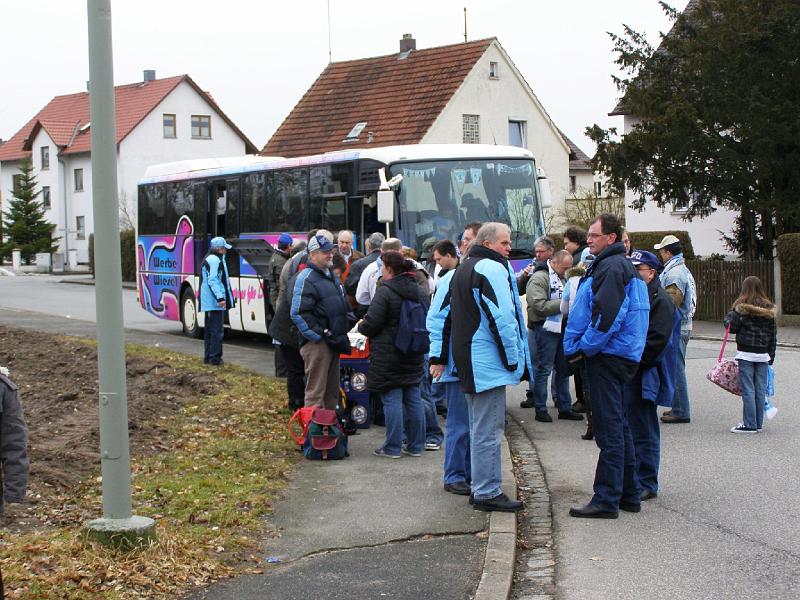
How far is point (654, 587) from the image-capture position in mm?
6266

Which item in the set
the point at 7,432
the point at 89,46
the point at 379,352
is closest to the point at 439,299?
the point at 379,352

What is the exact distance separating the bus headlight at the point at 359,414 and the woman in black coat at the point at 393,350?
1609 mm

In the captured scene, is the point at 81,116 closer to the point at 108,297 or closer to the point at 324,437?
the point at 324,437

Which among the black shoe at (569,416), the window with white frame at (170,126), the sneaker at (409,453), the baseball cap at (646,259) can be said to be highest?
the window with white frame at (170,126)

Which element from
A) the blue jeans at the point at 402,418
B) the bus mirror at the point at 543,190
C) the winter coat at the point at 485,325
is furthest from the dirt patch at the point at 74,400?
the bus mirror at the point at 543,190

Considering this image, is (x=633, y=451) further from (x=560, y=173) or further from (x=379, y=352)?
(x=560, y=173)

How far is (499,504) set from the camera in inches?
312

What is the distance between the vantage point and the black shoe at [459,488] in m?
8.52

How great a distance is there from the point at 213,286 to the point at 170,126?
54731mm

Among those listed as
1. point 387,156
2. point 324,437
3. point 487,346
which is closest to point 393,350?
point 324,437

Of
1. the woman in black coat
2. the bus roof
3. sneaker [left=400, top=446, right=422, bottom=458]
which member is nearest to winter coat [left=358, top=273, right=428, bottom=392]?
the woman in black coat

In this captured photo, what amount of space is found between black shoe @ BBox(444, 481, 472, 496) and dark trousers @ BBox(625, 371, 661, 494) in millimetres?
1259

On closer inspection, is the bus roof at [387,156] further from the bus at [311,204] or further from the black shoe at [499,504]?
the black shoe at [499,504]

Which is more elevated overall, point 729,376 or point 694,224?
point 694,224
